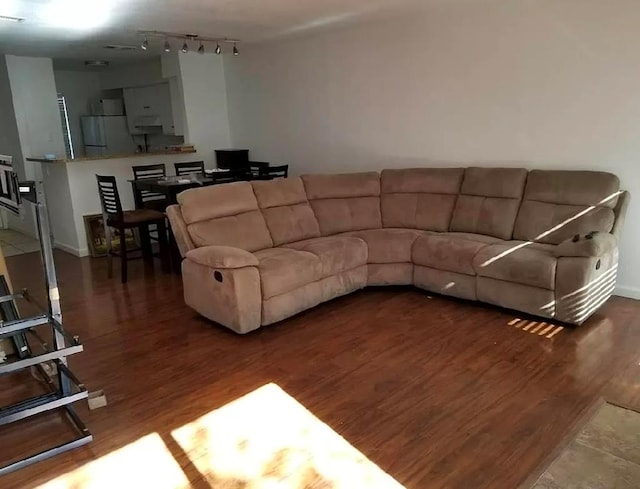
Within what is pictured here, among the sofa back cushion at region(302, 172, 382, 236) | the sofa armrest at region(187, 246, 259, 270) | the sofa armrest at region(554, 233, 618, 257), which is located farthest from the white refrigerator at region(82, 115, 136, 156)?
the sofa armrest at region(554, 233, 618, 257)

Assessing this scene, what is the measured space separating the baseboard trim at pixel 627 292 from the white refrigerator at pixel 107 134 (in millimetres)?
7733

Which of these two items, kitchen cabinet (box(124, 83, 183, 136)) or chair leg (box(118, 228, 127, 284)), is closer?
chair leg (box(118, 228, 127, 284))

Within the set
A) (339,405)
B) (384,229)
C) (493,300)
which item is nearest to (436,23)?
(384,229)

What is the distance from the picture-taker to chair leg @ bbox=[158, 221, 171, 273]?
5277 millimetres

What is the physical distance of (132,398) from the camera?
2707 millimetres

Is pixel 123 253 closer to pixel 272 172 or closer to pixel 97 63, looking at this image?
pixel 272 172

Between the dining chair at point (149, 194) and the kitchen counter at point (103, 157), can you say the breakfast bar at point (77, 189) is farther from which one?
the dining chair at point (149, 194)

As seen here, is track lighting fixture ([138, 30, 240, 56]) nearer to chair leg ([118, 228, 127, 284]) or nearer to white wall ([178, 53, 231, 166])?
white wall ([178, 53, 231, 166])

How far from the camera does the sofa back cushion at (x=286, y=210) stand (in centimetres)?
419

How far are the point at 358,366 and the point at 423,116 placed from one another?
2.85m

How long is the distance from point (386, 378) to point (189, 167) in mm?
4390

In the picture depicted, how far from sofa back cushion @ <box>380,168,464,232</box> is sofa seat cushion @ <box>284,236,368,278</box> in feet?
1.99

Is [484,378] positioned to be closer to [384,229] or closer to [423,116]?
[384,229]

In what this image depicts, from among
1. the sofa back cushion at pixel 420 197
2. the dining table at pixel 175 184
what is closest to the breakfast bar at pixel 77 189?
the dining table at pixel 175 184
